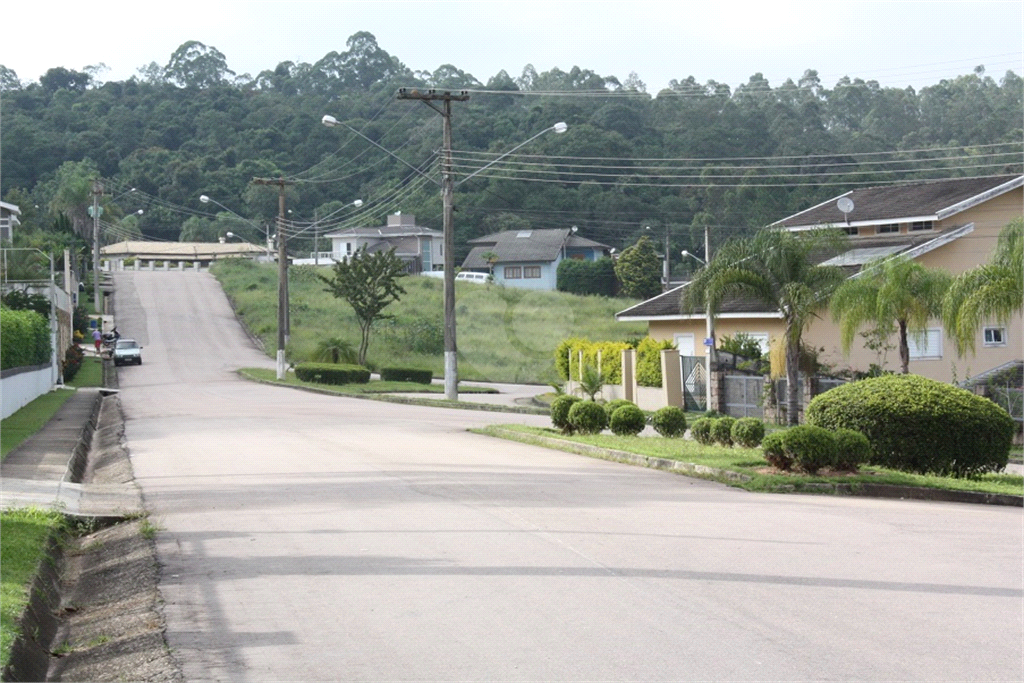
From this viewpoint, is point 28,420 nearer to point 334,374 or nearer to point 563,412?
point 563,412

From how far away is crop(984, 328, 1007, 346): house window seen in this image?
118 ft

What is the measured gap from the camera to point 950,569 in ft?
33.3

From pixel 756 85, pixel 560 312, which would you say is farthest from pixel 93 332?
pixel 756 85

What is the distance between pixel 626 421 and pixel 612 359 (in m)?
18.6

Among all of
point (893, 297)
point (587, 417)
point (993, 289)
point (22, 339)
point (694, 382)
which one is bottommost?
point (587, 417)

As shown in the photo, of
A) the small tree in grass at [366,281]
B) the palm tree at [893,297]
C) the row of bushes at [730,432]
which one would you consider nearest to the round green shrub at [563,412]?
the row of bushes at [730,432]

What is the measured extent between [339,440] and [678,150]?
66971mm

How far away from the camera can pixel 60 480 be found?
16219 millimetres

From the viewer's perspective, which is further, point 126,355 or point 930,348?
point 126,355

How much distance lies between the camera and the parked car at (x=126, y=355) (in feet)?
189

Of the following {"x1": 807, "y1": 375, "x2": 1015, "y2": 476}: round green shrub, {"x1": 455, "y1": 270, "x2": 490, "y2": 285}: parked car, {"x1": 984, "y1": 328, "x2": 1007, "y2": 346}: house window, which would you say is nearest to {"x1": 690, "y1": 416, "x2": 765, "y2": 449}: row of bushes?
{"x1": 807, "y1": 375, "x2": 1015, "y2": 476}: round green shrub

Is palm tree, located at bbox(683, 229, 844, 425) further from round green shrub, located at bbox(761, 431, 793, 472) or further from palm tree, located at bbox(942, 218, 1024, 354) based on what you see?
round green shrub, located at bbox(761, 431, 793, 472)

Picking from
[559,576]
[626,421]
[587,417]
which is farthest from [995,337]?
[559,576]

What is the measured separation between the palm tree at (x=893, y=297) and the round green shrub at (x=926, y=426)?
1055cm
